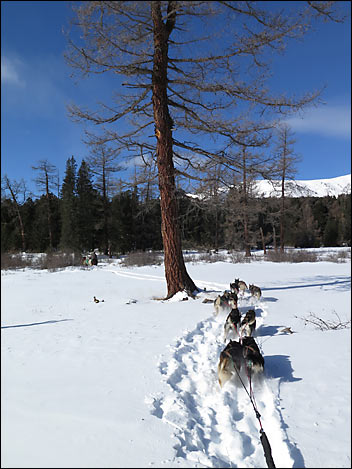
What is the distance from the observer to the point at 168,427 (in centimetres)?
175

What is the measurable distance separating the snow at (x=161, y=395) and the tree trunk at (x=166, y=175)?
223 cm

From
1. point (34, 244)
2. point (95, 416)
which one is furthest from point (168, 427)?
point (34, 244)

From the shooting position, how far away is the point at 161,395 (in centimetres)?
214

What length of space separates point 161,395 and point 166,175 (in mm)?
4898

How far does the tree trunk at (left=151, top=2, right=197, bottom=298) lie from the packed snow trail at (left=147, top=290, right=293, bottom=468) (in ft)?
11.3

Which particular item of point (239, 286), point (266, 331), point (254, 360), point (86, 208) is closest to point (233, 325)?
point (266, 331)

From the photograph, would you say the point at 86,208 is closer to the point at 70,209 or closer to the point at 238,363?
the point at 70,209

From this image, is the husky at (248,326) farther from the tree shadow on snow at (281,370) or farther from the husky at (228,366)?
the husky at (228,366)

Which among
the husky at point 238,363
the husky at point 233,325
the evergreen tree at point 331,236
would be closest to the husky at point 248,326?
the husky at point 233,325

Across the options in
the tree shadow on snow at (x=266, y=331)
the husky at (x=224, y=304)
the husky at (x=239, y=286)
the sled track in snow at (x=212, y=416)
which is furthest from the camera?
the husky at (x=239, y=286)

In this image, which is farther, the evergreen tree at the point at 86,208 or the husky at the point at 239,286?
the evergreen tree at the point at 86,208

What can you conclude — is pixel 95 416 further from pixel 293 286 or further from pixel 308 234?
pixel 308 234

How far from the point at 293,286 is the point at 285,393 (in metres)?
4.99

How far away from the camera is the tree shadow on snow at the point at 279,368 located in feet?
7.77
